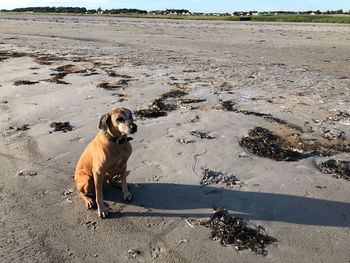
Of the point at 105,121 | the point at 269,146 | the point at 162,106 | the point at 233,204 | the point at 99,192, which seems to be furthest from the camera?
the point at 162,106

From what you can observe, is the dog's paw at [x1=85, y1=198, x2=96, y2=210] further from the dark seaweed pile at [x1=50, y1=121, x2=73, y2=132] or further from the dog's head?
the dark seaweed pile at [x1=50, y1=121, x2=73, y2=132]

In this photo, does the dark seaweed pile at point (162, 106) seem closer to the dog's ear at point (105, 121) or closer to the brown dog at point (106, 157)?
the brown dog at point (106, 157)

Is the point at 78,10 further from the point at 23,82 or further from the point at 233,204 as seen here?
the point at 233,204

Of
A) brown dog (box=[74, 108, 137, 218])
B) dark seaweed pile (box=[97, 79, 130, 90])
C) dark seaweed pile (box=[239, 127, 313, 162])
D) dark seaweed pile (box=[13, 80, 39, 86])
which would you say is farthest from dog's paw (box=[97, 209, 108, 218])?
dark seaweed pile (box=[13, 80, 39, 86])

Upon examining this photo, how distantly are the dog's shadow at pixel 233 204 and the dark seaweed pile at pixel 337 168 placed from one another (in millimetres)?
736

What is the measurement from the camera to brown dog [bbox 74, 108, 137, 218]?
4.42 meters

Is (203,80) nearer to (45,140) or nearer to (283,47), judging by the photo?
(45,140)

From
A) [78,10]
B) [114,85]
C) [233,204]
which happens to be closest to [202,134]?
[233,204]

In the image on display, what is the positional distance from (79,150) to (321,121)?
4.31m

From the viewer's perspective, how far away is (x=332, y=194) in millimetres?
4996

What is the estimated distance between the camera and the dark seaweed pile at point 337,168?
5.47 metres

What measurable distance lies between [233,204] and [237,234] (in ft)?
1.98

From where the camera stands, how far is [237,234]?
4336 mm

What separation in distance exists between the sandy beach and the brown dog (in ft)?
0.74
